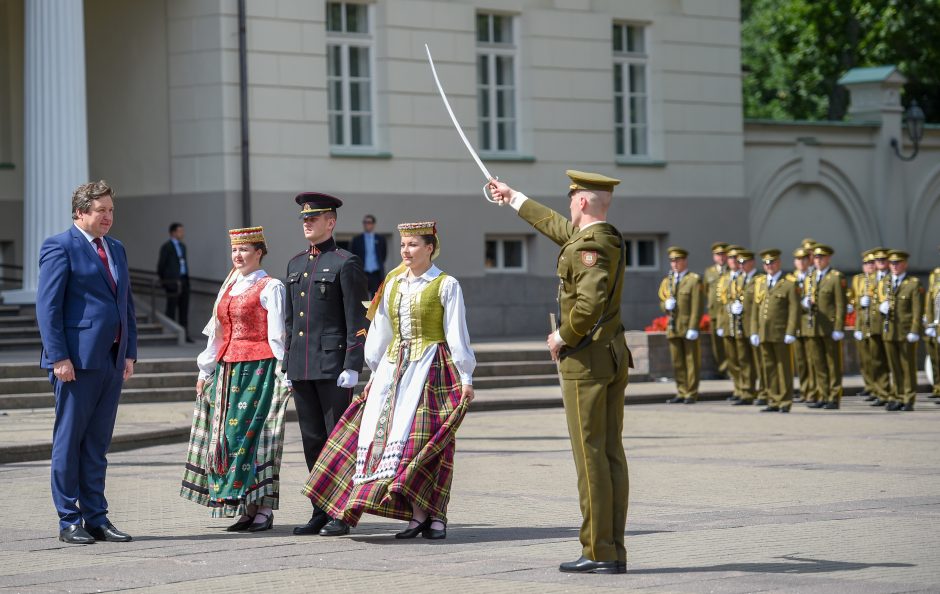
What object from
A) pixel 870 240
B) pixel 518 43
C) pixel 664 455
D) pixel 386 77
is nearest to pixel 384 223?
pixel 386 77

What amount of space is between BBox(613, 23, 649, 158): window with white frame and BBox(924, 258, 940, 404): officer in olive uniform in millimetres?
9864

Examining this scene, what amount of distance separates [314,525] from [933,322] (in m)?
13.3

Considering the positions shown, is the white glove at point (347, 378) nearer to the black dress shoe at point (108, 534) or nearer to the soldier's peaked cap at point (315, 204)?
the soldier's peaked cap at point (315, 204)

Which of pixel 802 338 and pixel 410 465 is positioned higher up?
pixel 802 338

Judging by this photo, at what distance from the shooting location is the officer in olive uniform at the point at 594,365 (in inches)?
325

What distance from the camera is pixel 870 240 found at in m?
33.6

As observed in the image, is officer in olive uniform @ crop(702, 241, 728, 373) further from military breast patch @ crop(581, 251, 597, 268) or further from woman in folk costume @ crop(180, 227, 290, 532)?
military breast patch @ crop(581, 251, 597, 268)

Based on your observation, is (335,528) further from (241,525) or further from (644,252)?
(644,252)

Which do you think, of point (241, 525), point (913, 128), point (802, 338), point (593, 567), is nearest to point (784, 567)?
point (593, 567)

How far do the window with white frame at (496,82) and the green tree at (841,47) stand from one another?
11.8 meters

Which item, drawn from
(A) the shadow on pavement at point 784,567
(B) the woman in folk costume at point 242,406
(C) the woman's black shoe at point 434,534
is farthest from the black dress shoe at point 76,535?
(A) the shadow on pavement at point 784,567

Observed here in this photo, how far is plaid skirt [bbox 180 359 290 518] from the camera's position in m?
9.97

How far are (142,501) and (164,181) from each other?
52.7ft

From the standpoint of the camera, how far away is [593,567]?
27.1 feet
